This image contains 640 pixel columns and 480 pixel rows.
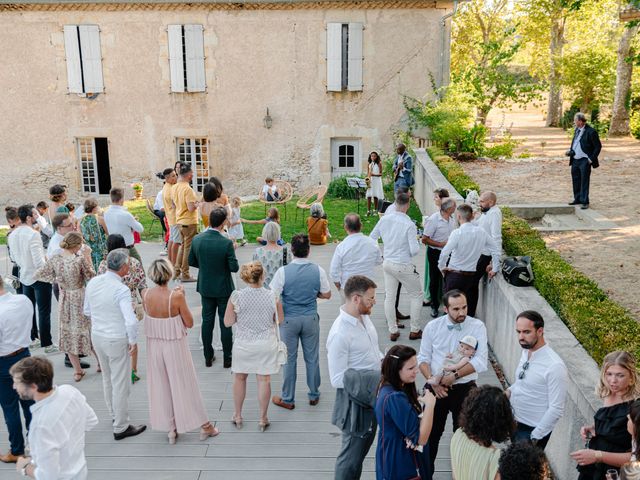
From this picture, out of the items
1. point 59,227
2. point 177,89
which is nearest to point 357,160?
point 177,89

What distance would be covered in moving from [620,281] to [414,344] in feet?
10.0

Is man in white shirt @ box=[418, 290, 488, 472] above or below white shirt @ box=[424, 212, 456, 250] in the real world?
below

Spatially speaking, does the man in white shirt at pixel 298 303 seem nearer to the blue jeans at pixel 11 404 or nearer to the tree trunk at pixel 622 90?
the blue jeans at pixel 11 404

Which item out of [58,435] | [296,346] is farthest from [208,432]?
[58,435]

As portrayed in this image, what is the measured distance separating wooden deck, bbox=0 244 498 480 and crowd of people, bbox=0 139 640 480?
0.45 feet

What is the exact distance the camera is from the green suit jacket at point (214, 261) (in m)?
6.88

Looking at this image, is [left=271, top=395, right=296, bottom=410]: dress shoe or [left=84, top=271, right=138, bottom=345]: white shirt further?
[left=271, top=395, right=296, bottom=410]: dress shoe

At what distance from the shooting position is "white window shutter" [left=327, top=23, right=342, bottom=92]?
19.2 meters

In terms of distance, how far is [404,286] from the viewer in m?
7.85

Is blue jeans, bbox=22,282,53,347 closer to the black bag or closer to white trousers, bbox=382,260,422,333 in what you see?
white trousers, bbox=382,260,422,333

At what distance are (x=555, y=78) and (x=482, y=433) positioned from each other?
2989 cm

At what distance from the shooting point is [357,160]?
2067 cm

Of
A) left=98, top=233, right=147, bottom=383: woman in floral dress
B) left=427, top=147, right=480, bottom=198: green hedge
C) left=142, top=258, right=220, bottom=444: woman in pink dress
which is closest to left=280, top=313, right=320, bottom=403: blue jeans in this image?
left=142, top=258, right=220, bottom=444: woman in pink dress

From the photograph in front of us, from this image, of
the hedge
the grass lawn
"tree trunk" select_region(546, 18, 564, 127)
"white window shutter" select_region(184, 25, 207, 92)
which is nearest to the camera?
the hedge
